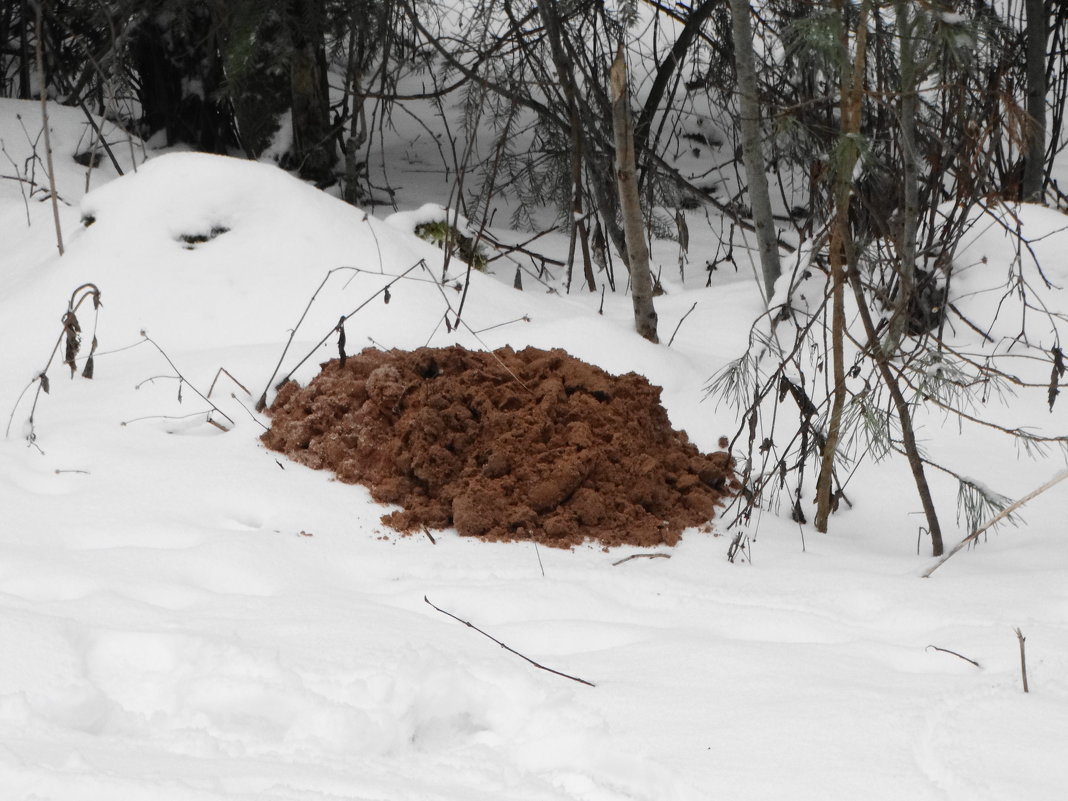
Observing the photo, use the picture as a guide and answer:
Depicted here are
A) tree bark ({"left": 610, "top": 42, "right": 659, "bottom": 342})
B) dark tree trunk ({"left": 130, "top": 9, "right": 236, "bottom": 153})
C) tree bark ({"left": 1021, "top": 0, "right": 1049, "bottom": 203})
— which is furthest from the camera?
dark tree trunk ({"left": 130, "top": 9, "right": 236, "bottom": 153})

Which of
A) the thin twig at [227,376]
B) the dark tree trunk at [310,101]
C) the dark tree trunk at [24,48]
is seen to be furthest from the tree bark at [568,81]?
the dark tree trunk at [24,48]

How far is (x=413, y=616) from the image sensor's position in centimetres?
206

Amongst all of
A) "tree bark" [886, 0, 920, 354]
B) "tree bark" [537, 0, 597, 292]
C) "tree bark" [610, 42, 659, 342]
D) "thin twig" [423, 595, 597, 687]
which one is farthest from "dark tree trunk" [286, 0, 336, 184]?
"thin twig" [423, 595, 597, 687]

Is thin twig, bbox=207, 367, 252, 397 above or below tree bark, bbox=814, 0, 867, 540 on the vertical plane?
below

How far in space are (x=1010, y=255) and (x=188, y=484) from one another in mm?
3066

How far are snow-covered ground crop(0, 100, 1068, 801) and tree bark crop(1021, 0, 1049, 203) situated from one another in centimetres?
177

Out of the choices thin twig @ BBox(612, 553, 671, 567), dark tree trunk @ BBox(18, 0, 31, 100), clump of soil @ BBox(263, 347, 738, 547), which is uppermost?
dark tree trunk @ BBox(18, 0, 31, 100)

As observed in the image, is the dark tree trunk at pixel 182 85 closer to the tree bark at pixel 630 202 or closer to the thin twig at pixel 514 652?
the tree bark at pixel 630 202

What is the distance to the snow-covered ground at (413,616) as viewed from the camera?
1506 millimetres

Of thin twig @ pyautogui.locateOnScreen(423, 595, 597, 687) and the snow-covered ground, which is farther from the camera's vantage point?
thin twig @ pyautogui.locateOnScreen(423, 595, 597, 687)

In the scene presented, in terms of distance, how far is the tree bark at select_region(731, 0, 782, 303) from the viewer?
362 cm

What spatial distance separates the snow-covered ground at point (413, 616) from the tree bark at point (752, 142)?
2.22 ft

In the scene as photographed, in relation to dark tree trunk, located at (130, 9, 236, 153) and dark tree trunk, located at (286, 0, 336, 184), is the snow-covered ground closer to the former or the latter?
dark tree trunk, located at (286, 0, 336, 184)

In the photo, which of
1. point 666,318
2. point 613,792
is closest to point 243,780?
point 613,792
